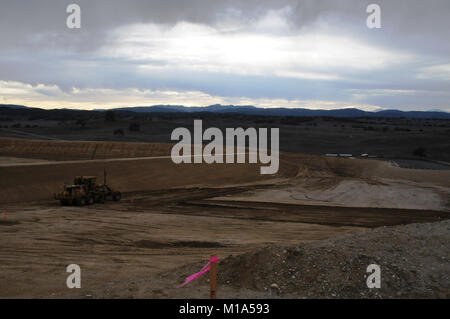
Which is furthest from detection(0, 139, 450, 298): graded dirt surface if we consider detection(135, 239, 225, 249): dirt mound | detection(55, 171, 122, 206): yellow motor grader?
detection(55, 171, 122, 206): yellow motor grader

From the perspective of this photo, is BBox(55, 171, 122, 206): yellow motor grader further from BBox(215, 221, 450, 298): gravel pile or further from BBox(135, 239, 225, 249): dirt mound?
BBox(215, 221, 450, 298): gravel pile

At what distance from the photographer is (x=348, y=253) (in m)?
10.1

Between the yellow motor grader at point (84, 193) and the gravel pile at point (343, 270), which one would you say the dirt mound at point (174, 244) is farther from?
the yellow motor grader at point (84, 193)

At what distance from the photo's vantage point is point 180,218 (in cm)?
2514

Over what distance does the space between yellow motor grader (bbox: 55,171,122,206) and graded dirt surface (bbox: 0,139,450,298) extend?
26.4 inches

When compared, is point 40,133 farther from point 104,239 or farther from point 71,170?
point 104,239

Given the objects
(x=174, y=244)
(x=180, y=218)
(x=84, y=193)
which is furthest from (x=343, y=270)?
(x=84, y=193)

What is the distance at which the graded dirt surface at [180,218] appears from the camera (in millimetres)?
11578

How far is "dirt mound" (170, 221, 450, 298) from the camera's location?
891 cm

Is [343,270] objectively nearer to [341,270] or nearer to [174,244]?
[341,270]

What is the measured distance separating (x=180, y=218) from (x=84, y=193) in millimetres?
7038
